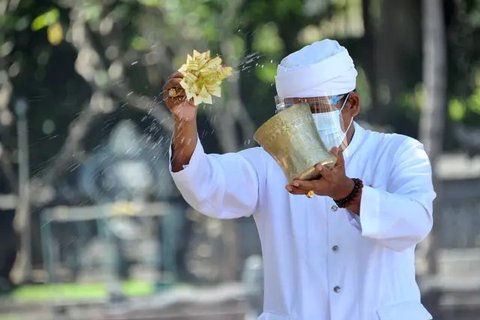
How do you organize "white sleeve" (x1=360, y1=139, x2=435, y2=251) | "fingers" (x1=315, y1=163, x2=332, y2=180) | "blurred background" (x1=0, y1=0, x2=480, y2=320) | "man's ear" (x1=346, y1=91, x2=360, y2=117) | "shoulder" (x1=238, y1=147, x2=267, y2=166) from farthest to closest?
"blurred background" (x1=0, y1=0, x2=480, y2=320)
"shoulder" (x1=238, y1=147, x2=267, y2=166)
"man's ear" (x1=346, y1=91, x2=360, y2=117)
"white sleeve" (x1=360, y1=139, x2=435, y2=251)
"fingers" (x1=315, y1=163, x2=332, y2=180)

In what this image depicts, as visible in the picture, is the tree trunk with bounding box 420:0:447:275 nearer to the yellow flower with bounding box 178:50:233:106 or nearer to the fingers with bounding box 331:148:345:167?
the yellow flower with bounding box 178:50:233:106

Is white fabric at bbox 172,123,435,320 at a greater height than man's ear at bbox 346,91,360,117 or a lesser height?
lesser

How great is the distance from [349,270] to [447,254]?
5.63 metres

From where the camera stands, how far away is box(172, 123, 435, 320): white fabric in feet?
9.39

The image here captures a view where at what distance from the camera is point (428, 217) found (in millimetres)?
2777

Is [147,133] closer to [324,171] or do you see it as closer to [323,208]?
[323,208]

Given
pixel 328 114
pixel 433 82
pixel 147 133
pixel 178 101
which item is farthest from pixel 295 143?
pixel 433 82

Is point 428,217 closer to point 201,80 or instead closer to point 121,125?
point 201,80

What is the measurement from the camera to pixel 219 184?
2969mm

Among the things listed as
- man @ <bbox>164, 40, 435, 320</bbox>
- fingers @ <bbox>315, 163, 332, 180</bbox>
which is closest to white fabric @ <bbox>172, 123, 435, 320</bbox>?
man @ <bbox>164, 40, 435, 320</bbox>

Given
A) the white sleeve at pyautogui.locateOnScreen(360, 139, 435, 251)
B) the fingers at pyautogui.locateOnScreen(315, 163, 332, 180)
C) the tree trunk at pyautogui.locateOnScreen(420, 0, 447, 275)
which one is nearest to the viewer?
the fingers at pyautogui.locateOnScreen(315, 163, 332, 180)

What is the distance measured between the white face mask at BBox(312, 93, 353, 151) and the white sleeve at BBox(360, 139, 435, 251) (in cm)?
15

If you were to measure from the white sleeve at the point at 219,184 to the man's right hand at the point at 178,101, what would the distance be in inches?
3.7

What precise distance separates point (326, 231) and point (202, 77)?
486 millimetres
